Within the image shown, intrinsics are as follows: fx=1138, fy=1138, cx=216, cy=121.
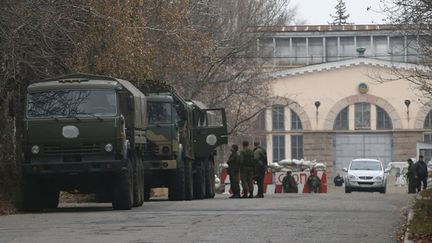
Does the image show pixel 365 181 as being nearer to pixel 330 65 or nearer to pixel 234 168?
pixel 234 168

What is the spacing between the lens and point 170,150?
30.2 metres

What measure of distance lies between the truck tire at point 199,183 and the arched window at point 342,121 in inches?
1841

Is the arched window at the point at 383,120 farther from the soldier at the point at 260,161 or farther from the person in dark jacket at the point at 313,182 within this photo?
the soldier at the point at 260,161

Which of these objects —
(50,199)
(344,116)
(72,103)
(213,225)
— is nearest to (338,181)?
(344,116)

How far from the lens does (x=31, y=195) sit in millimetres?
24453

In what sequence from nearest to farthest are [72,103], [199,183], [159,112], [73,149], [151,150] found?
1. [73,149]
2. [72,103]
3. [151,150]
4. [159,112]
5. [199,183]

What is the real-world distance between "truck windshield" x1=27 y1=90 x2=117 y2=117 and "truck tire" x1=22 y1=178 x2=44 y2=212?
5.15 feet

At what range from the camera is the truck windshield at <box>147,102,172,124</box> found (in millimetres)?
30547

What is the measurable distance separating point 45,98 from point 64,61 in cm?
471

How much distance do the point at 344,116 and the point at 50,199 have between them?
58.0 metres

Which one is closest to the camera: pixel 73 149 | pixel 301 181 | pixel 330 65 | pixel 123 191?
pixel 73 149

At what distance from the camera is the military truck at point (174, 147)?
30.3 m

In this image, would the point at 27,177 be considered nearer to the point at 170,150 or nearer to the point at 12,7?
the point at 12,7

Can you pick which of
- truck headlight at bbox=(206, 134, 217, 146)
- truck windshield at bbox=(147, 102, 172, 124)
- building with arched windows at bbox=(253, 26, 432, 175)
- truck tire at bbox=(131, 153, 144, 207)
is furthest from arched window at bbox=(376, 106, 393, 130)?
truck tire at bbox=(131, 153, 144, 207)
